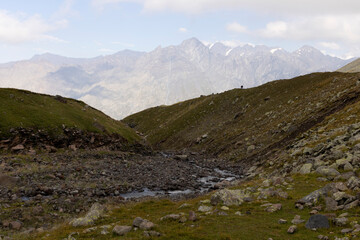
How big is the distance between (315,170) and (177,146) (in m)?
83.1

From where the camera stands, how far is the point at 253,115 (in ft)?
320

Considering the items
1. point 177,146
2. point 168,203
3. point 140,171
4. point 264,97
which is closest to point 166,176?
point 140,171

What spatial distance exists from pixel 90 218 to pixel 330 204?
59.7 feet

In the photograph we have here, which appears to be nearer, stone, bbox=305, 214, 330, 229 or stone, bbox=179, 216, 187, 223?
stone, bbox=305, 214, 330, 229

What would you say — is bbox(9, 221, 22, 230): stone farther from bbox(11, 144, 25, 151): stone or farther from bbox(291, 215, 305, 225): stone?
bbox(11, 144, 25, 151): stone

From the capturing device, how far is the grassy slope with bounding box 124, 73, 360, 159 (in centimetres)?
7007

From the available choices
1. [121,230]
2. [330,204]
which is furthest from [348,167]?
[121,230]

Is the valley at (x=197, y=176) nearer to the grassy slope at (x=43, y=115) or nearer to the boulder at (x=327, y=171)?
the boulder at (x=327, y=171)

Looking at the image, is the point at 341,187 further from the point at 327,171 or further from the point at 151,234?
the point at 151,234

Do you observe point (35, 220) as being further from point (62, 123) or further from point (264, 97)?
point (264, 97)

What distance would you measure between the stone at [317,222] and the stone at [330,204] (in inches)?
92.9

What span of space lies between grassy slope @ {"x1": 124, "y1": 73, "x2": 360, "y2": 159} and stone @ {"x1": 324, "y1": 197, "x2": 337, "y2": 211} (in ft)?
149

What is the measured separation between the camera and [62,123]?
6378 centimetres

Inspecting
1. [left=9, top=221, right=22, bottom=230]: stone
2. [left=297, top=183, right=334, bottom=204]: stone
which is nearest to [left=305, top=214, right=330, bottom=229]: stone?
[left=297, top=183, right=334, bottom=204]: stone
